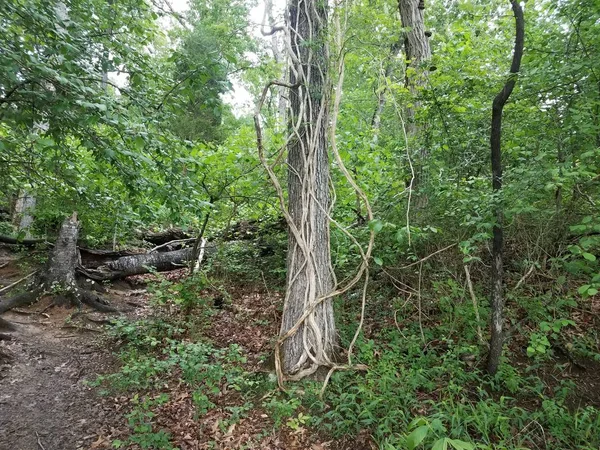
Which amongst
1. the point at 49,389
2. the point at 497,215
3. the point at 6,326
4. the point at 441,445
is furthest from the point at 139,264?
the point at 441,445

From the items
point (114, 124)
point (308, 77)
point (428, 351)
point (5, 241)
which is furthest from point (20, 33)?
point (5, 241)

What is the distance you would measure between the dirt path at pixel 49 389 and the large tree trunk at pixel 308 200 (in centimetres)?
195

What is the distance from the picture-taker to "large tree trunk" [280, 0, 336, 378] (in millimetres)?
3559

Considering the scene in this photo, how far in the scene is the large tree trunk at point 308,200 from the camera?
11.7 feet

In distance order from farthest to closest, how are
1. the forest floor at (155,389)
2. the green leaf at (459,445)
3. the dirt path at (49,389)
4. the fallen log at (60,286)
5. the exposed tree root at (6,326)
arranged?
1. the fallen log at (60,286)
2. the exposed tree root at (6,326)
3. the dirt path at (49,389)
4. the forest floor at (155,389)
5. the green leaf at (459,445)

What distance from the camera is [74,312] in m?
5.25

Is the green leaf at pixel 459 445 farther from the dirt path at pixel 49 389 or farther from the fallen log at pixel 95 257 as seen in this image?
the fallen log at pixel 95 257

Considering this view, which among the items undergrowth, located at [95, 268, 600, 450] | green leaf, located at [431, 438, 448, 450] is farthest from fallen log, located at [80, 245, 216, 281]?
green leaf, located at [431, 438, 448, 450]

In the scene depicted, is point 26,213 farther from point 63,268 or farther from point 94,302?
point 94,302

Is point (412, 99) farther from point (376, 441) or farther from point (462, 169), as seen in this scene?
point (376, 441)

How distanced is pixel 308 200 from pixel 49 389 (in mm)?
3333

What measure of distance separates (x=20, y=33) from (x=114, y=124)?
3.12 ft

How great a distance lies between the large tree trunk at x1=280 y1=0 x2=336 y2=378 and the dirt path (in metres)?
1.95

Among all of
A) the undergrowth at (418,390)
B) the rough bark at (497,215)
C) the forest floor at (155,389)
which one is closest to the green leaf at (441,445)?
the undergrowth at (418,390)
